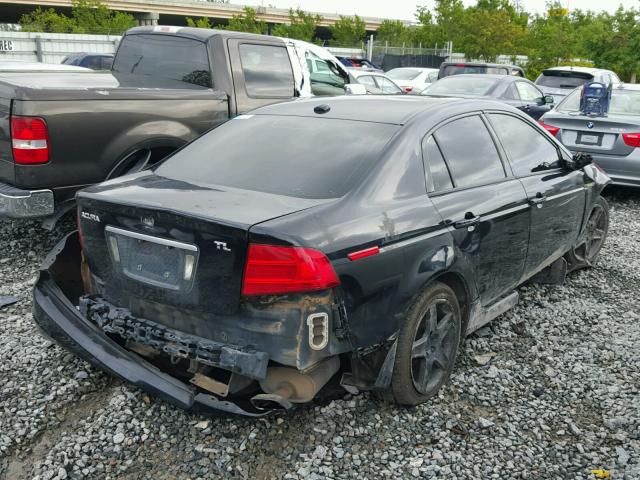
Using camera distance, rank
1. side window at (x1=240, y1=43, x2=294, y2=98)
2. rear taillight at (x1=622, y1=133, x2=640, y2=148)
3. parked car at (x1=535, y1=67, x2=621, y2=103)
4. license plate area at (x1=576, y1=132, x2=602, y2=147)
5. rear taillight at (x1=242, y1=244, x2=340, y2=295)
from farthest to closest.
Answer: parked car at (x1=535, y1=67, x2=621, y2=103)
license plate area at (x1=576, y1=132, x2=602, y2=147)
rear taillight at (x1=622, y1=133, x2=640, y2=148)
side window at (x1=240, y1=43, x2=294, y2=98)
rear taillight at (x1=242, y1=244, x2=340, y2=295)

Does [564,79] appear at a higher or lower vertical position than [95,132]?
higher

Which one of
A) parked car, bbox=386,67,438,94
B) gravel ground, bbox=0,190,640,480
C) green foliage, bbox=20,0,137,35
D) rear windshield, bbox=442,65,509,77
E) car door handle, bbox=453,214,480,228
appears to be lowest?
gravel ground, bbox=0,190,640,480

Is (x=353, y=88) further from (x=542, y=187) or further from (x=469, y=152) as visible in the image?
(x=469, y=152)

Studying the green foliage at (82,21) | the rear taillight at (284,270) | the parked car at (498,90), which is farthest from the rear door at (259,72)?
the green foliage at (82,21)

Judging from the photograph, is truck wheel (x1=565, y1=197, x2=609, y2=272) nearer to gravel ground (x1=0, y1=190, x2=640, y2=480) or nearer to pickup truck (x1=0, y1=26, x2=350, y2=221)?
gravel ground (x1=0, y1=190, x2=640, y2=480)

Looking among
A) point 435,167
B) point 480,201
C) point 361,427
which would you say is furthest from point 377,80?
point 361,427

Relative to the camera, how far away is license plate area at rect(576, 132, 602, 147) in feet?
27.3

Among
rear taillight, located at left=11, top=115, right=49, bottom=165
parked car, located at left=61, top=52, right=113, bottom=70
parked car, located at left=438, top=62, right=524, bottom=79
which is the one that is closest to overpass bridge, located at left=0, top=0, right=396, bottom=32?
parked car, located at left=61, top=52, right=113, bottom=70

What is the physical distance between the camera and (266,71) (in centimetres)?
704

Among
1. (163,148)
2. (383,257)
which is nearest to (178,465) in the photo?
(383,257)

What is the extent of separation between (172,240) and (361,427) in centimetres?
136

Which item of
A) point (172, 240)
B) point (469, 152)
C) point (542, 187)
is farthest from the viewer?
point (542, 187)

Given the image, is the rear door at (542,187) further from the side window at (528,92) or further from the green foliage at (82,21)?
the green foliage at (82,21)

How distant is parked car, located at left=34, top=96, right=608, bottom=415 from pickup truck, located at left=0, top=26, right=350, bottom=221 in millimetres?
1612
